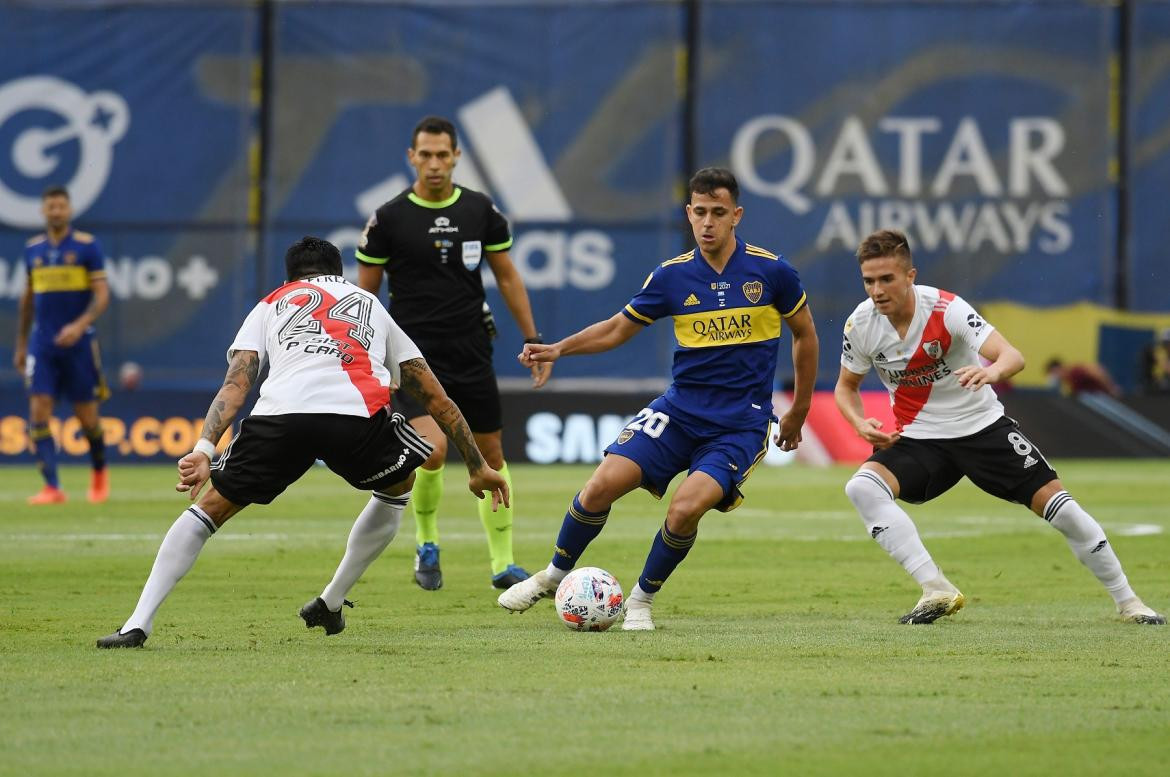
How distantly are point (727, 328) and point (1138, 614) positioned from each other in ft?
7.72

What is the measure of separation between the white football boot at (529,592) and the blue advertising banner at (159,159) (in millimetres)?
19888

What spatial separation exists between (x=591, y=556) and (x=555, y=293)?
636 inches

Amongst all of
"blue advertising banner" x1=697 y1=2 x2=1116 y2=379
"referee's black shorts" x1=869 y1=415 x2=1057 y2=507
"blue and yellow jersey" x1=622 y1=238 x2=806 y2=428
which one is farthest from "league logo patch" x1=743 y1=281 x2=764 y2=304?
"blue advertising banner" x1=697 y1=2 x2=1116 y2=379

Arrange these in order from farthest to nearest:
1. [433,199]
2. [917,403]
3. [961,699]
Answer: [433,199]
[917,403]
[961,699]

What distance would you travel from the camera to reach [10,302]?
91.8 feet

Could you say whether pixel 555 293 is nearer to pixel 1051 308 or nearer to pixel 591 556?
pixel 1051 308

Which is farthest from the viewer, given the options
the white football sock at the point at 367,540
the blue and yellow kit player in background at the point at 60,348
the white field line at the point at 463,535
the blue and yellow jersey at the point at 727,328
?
the blue and yellow kit player in background at the point at 60,348

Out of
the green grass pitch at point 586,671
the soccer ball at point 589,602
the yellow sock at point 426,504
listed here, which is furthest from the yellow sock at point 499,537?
the soccer ball at point 589,602

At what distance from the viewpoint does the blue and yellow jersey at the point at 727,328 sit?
8.92m

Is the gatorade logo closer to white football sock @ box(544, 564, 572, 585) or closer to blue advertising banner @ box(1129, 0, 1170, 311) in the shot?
blue advertising banner @ box(1129, 0, 1170, 311)

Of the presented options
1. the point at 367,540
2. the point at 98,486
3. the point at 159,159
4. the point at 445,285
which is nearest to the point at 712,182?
the point at 367,540

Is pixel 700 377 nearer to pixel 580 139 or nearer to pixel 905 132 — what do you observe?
pixel 580 139

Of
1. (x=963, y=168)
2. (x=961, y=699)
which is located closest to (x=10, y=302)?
(x=963, y=168)

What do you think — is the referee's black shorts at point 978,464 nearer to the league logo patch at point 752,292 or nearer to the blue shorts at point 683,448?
the blue shorts at point 683,448
